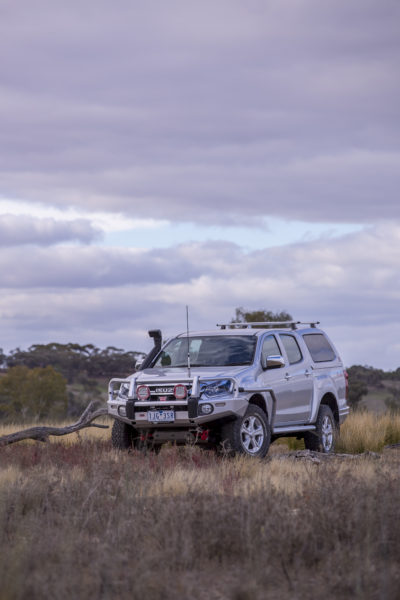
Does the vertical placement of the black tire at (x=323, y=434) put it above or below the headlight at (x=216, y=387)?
below

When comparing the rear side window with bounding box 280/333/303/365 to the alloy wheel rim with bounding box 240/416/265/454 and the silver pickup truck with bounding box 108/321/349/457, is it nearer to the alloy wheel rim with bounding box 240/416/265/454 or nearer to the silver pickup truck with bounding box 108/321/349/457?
the silver pickup truck with bounding box 108/321/349/457

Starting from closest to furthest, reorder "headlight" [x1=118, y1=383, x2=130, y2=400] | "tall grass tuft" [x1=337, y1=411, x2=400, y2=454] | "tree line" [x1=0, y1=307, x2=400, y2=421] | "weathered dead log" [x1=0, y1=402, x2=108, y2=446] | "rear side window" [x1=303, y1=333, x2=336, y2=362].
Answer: "headlight" [x1=118, y1=383, x2=130, y2=400] < "weathered dead log" [x1=0, y1=402, x2=108, y2=446] < "rear side window" [x1=303, y1=333, x2=336, y2=362] < "tall grass tuft" [x1=337, y1=411, x2=400, y2=454] < "tree line" [x1=0, y1=307, x2=400, y2=421]

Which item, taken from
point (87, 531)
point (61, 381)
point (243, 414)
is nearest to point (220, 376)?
point (243, 414)

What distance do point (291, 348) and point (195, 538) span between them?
7906mm

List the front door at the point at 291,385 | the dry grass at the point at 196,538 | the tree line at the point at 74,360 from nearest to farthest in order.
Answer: the dry grass at the point at 196,538
the front door at the point at 291,385
the tree line at the point at 74,360

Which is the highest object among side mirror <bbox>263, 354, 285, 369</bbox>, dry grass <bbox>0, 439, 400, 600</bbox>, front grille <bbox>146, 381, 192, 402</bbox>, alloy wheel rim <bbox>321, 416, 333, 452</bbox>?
side mirror <bbox>263, 354, 285, 369</bbox>

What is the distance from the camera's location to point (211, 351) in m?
13.5

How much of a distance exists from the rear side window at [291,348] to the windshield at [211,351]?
3.17 ft

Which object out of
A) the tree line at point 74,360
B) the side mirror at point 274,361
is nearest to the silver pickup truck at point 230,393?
the side mirror at point 274,361

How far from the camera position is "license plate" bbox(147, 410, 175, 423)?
1210 cm

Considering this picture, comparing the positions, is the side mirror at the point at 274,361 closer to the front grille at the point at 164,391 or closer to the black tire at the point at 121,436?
the front grille at the point at 164,391

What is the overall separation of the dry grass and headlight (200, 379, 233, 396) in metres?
2.95

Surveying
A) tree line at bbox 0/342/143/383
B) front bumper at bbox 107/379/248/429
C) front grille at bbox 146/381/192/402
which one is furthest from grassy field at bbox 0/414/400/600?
tree line at bbox 0/342/143/383

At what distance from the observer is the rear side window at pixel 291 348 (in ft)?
46.9
